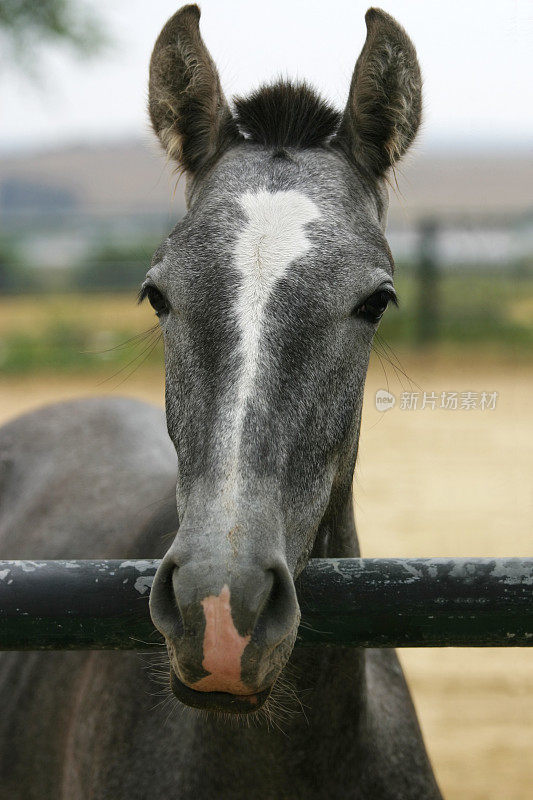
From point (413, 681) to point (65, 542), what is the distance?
2.72 meters

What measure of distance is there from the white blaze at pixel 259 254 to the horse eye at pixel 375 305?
20 cm

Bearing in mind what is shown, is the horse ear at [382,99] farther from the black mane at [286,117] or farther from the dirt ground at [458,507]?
the dirt ground at [458,507]

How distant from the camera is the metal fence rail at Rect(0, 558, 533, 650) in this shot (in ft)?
4.68

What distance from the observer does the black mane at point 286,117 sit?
2.12m

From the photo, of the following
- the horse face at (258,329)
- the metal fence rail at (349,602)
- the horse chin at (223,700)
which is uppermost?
the horse face at (258,329)

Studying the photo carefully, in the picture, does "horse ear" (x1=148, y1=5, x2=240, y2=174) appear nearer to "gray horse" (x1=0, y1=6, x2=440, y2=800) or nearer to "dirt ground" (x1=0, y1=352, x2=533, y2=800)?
"gray horse" (x1=0, y1=6, x2=440, y2=800)

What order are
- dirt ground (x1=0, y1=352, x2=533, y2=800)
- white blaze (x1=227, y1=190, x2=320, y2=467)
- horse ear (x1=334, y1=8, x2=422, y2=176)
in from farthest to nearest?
dirt ground (x1=0, y1=352, x2=533, y2=800)
horse ear (x1=334, y1=8, x2=422, y2=176)
white blaze (x1=227, y1=190, x2=320, y2=467)

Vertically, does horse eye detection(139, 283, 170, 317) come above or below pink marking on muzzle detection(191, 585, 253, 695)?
above

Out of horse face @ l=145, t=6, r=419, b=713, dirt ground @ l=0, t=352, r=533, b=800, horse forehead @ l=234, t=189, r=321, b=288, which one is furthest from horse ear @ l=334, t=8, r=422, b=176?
dirt ground @ l=0, t=352, r=533, b=800

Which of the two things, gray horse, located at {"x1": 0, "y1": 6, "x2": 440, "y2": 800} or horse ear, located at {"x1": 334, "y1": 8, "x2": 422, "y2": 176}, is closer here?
gray horse, located at {"x1": 0, "y1": 6, "x2": 440, "y2": 800}

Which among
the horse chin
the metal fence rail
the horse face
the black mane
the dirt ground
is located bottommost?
the dirt ground

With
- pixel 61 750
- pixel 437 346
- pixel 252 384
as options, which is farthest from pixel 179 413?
pixel 437 346

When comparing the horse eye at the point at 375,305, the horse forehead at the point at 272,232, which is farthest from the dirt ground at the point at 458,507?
the horse forehead at the point at 272,232

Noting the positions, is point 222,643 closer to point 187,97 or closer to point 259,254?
point 259,254
